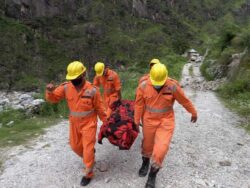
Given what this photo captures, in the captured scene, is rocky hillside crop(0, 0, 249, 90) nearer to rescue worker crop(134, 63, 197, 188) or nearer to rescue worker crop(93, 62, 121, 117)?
rescue worker crop(93, 62, 121, 117)

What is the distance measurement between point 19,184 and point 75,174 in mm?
905

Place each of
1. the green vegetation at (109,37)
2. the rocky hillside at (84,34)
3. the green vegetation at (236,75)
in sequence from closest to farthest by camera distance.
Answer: the green vegetation at (236,75), the green vegetation at (109,37), the rocky hillside at (84,34)

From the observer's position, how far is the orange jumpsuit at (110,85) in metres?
7.81

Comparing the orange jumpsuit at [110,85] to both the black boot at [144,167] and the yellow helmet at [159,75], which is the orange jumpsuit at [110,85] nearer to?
the black boot at [144,167]

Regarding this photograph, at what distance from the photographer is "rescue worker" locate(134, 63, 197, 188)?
4.85m

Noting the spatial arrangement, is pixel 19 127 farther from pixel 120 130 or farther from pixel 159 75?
pixel 159 75

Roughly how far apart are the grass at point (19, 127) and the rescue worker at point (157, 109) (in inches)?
137

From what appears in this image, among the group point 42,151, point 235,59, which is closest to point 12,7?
point 235,59

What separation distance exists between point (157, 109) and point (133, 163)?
1409mm

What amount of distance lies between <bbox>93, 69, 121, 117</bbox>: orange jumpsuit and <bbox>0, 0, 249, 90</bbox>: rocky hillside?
3569cm

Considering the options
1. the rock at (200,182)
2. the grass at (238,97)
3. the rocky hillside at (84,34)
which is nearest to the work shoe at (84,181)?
the rock at (200,182)

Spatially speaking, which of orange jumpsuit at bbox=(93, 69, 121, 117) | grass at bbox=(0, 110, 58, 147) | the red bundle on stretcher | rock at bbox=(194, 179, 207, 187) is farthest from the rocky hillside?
rock at bbox=(194, 179, 207, 187)

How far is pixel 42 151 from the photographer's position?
22.2 feet

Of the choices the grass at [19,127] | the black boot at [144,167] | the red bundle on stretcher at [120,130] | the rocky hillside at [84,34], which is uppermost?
the red bundle on stretcher at [120,130]
